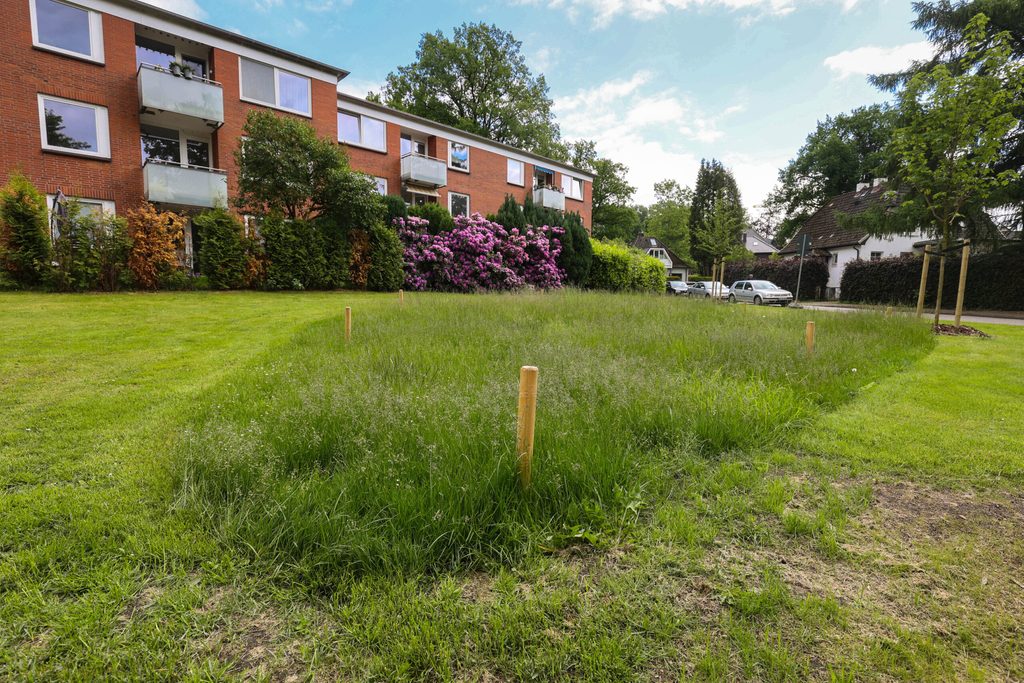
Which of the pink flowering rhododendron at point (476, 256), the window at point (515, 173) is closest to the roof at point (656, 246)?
the window at point (515, 173)

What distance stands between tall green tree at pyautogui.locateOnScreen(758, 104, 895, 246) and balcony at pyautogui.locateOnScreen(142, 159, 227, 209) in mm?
51024

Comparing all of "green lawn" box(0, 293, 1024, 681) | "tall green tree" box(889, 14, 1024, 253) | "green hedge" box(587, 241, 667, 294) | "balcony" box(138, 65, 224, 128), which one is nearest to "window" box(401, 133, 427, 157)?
"balcony" box(138, 65, 224, 128)

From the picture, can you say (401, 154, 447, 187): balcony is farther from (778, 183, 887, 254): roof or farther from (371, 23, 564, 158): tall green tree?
(778, 183, 887, 254): roof

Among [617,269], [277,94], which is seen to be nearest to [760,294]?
[617,269]

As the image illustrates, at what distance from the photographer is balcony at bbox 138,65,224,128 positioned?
14.9m

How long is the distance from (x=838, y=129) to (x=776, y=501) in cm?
5892

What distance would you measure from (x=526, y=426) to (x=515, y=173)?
1107 inches

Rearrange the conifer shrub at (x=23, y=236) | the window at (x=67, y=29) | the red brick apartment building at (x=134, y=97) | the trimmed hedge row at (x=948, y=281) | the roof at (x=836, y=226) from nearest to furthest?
the conifer shrub at (x=23, y=236) → the red brick apartment building at (x=134, y=97) → the window at (x=67, y=29) → the trimmed hedge row at (x=948, y=281) → the roof at (x=836, y=226)

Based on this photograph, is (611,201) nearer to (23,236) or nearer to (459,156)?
(459,156)

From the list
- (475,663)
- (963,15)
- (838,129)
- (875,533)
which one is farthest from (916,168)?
(838,129)

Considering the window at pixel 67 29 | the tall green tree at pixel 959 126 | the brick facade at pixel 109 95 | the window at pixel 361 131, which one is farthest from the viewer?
the window at pixel 361 131

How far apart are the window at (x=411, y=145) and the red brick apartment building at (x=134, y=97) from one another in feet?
14.5

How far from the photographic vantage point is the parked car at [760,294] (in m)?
24.2

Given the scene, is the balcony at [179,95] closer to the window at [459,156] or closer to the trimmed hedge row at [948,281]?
the window at [459,156]
